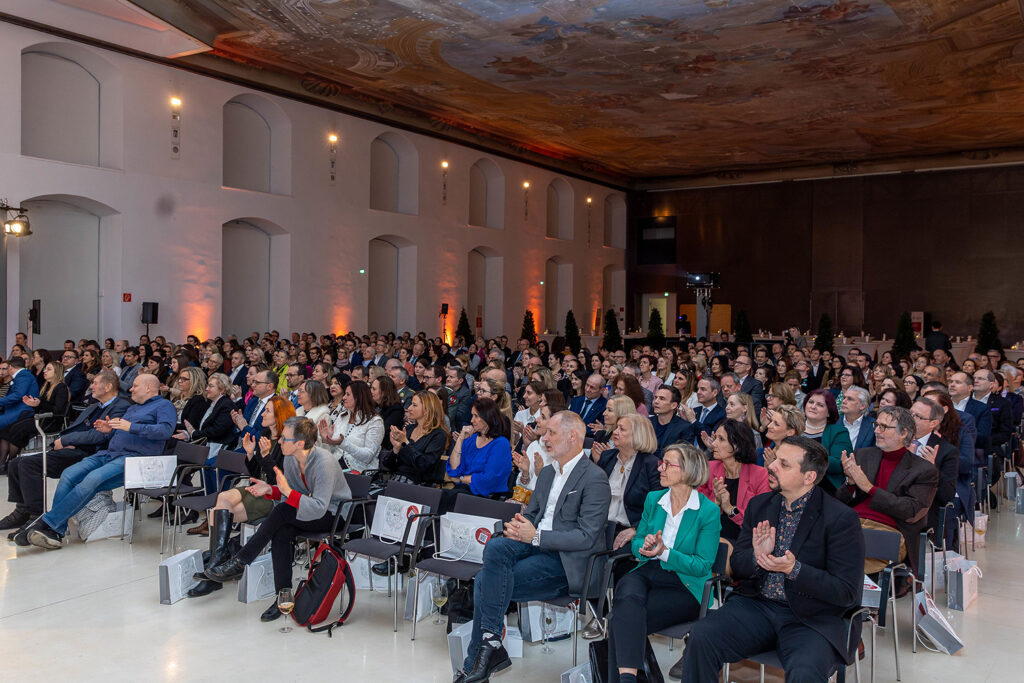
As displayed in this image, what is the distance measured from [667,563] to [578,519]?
0.57 m

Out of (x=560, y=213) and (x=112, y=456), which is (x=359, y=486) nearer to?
(x=112, y=456)

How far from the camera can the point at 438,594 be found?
5.28 m

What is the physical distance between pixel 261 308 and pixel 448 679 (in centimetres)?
1577

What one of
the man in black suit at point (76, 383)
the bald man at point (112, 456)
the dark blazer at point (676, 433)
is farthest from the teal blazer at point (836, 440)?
the man in black suit at point (76, 383)

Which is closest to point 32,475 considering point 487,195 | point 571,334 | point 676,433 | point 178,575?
point 178,575

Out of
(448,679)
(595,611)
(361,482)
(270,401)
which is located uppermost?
(270,401)

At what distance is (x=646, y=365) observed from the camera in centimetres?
1026

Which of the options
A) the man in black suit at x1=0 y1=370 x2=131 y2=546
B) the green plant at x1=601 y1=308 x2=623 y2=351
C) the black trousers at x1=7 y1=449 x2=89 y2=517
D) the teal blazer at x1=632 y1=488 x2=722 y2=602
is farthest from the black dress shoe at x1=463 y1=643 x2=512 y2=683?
the green plant at x1=601 y1=308 x2=623 y2=351

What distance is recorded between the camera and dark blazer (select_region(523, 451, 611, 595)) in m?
4.19

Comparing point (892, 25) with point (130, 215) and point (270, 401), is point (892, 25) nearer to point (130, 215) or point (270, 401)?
point (270, 401)

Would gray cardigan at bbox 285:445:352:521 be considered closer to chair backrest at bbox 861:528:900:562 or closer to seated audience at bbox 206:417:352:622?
seated audience at bbox 206:417:352:622

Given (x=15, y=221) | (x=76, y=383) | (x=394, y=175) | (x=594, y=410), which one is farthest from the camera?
(x=394, y=175)

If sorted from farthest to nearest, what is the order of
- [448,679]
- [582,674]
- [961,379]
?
[961,379] < [448,679] < [582,674]

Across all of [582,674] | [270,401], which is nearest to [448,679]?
[582,674]
